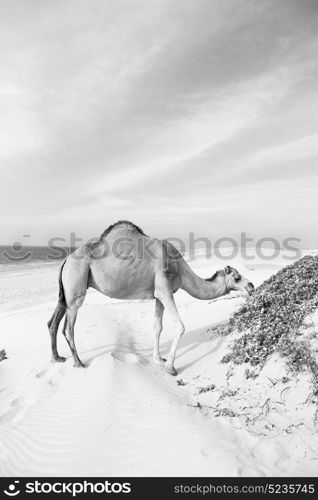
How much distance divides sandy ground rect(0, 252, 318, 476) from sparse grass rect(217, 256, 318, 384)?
0.88 feet

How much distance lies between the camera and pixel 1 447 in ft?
14.5

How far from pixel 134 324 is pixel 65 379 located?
6362mm

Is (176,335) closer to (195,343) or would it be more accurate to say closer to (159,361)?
(159,361)

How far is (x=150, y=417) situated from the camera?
503cm

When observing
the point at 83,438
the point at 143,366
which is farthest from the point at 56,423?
the point at 143,366

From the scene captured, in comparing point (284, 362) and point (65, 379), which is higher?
point (284, 362)

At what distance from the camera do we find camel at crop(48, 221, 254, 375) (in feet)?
26.1

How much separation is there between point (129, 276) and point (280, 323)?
326 centimetres

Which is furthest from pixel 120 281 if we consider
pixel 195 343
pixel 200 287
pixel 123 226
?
pixel 195 343

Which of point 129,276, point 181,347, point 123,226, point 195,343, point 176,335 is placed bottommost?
point 181,347

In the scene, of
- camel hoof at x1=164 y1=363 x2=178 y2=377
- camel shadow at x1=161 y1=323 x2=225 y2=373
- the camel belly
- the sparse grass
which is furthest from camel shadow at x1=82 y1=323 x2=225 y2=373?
the camel belly

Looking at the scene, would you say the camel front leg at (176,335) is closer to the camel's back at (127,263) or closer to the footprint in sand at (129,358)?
the camel's back at (127,263)

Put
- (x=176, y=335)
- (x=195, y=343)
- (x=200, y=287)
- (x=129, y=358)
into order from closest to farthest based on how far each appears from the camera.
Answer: (x=176, y=335) → (x=129, y=358) → (x=200, y=287) → (x=195, y=343)

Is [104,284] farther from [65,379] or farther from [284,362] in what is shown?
[284,362]
